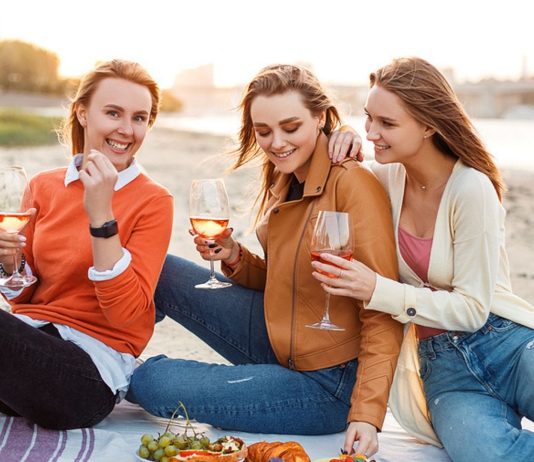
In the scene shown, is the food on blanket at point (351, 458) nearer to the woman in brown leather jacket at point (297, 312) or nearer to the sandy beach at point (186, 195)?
the woman in brown leather jacket at point (297, 312)

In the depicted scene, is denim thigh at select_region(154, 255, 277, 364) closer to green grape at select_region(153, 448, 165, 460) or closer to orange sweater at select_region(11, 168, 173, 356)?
orange sweater at select_region(11, 168, 173, 356)

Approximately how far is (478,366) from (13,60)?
84.6 meters

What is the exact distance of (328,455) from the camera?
11.6 feet

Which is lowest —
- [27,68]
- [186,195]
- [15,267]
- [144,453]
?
[27,68]

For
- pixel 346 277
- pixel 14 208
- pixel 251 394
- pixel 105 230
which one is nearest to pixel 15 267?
pixel 14 208

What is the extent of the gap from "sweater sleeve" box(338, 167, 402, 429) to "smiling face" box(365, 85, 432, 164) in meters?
0.17

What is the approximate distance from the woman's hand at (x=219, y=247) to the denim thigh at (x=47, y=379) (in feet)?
2.46

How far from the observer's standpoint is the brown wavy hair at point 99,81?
12.3ft

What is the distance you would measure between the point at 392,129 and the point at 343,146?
10.4 inches

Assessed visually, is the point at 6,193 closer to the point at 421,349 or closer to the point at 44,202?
the point at 44,202

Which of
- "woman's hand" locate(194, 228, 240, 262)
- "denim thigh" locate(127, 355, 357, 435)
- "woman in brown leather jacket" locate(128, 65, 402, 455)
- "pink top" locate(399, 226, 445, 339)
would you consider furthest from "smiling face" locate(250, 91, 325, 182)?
"denim thigh" locate(127, 355, 357, 435)

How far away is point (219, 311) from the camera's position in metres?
4.13

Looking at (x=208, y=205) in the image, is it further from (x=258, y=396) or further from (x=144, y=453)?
(x=144, y=453)

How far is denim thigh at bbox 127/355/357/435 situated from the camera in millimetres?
3609
